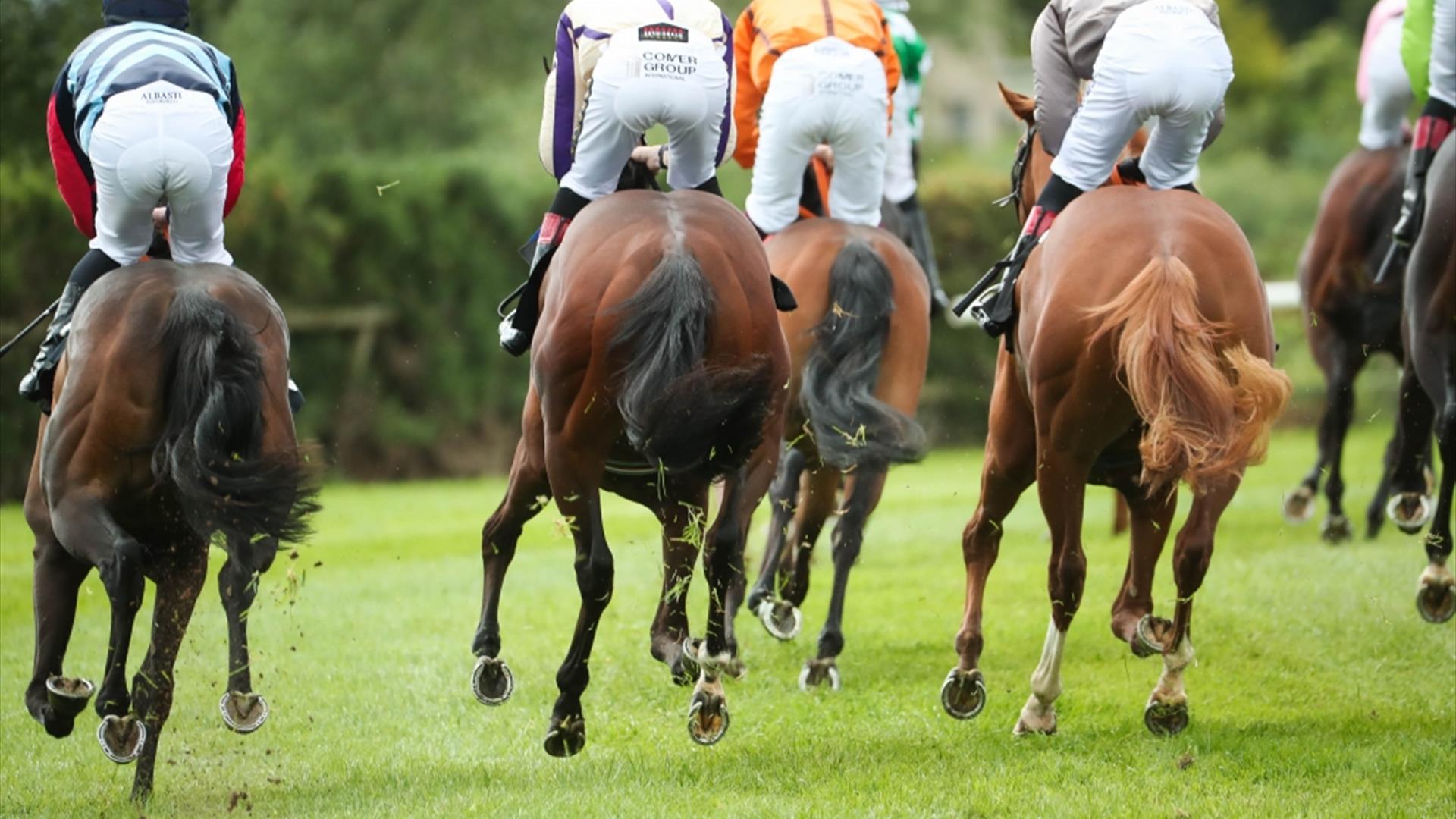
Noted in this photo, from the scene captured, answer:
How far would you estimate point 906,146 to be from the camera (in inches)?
392

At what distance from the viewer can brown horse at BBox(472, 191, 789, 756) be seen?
5379 mm

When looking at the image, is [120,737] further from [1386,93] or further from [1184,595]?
[1386,93]

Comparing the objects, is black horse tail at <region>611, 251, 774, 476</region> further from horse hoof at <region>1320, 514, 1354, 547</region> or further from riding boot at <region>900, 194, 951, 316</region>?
horse hoof at <region>1320, 514, 1354, 547</region>

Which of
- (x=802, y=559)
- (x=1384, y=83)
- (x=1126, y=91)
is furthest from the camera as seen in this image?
(x=1384, y=83)

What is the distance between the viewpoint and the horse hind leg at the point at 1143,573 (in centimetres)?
628

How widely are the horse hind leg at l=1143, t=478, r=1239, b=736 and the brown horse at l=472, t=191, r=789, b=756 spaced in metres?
1.43

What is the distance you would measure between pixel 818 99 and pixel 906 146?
7.33 feet

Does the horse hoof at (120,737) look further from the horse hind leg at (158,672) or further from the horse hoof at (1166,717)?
the horse hoof at (1166,717)

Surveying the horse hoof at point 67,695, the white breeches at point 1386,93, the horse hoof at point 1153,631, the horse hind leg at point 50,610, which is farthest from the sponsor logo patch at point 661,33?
the white breeches at point 1386,93

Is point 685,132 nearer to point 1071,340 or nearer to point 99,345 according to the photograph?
point 1071,340

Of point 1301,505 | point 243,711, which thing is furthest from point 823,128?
point 1301,505

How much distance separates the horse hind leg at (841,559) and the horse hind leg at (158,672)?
8.84 feet

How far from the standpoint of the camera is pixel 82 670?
8.12 metres

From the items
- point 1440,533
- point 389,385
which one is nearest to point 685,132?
point 1440,533
